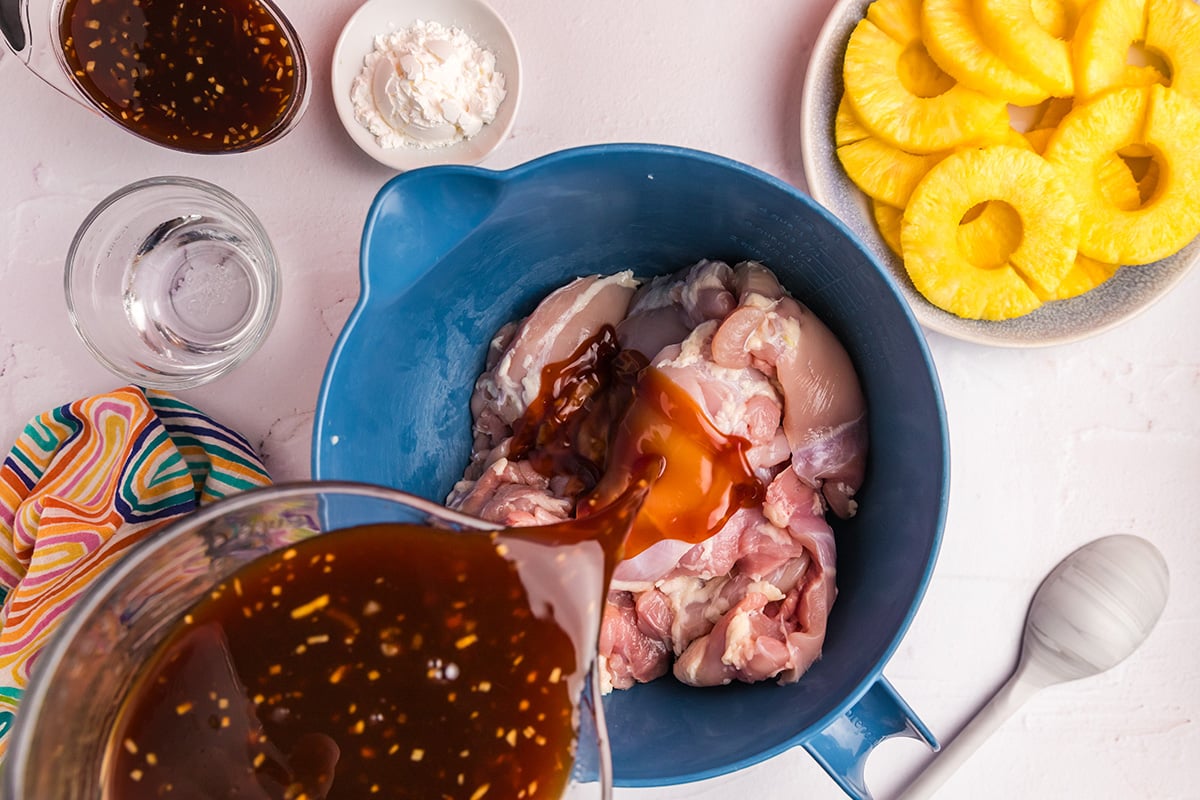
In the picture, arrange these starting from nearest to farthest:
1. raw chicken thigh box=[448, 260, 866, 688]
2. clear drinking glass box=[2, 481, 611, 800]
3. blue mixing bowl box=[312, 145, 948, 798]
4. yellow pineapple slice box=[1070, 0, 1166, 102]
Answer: clear drinking glass box=[2, 481, 611, 800], blue mixing bowl box=[312, 145, 948, 798], raw chicken thigh box=[448, 260, 866, 688], yellow pineapple slice box=[1070, 0, 1166, 102]

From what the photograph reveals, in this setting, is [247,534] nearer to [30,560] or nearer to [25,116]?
[30,560]

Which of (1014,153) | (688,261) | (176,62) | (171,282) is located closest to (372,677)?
(688,261)

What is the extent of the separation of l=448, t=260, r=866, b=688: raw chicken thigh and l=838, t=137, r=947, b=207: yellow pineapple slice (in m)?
0.27

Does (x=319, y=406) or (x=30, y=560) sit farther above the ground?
(x=319, y=406)

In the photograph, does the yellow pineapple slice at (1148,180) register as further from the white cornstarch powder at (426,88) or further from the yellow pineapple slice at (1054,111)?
the white cornstarch powder at (426,88)

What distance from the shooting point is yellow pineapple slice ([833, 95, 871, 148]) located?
1.41 metres

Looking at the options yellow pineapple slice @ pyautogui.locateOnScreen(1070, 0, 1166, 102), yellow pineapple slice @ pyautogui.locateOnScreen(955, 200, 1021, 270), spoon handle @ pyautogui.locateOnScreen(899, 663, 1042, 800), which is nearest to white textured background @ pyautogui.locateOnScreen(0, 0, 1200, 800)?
spoon handle @ pyautogui.locateOnScreen(899, 663, 1042, 800)

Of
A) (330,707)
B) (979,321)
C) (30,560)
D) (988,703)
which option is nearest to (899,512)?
(979,321)

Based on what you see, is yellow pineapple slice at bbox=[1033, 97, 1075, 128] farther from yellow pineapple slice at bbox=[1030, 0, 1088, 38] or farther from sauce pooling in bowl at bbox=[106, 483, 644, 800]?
sauce pooling in bowl at bbox=[106, 483, 644, 800]

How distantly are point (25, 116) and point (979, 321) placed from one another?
60.9 inches

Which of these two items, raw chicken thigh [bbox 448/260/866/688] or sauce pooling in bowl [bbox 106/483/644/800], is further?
raw chicken thigh [bbox 448/260/866/688]

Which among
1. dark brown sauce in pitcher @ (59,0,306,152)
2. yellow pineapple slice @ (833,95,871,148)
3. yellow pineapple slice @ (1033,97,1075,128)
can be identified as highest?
dark brown sauce in pitcher @ (59,0,306,152)

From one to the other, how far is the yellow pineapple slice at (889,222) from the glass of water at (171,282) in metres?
0.95

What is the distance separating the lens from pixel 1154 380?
4.96 ft
